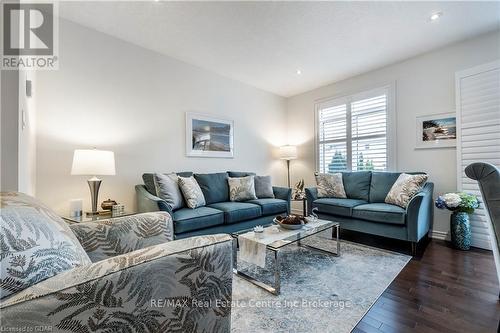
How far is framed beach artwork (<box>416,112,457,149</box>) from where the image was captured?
116 inches

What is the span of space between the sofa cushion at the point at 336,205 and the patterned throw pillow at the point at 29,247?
2903mm

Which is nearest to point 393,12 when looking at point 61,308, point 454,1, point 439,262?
point 454,1

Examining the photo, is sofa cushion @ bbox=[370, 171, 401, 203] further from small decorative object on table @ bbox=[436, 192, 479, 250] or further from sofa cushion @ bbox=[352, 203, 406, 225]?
small decorative object on table @ bbox=[436, 192, 479, 250]

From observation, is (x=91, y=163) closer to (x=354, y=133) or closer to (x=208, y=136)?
(x=208, y=136)

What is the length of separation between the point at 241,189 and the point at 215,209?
671mm

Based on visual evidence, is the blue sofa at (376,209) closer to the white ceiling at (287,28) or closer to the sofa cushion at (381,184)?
the sofa cushion at (381,184)

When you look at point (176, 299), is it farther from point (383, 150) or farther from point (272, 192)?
point (383, 150)

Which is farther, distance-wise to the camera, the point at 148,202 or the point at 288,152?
the point at 288,152

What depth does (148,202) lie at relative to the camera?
7.95 ft

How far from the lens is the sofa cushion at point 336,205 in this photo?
3002 mm

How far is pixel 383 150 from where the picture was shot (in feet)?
11.8

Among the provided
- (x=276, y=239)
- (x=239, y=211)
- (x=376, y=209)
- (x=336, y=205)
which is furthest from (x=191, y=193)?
(x=376, y=209)

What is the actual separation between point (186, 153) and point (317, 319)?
8.77ft

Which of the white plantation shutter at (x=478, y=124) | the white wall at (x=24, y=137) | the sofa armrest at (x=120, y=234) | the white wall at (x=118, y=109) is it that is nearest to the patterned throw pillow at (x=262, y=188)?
the white wall at (x=118, y=109)
